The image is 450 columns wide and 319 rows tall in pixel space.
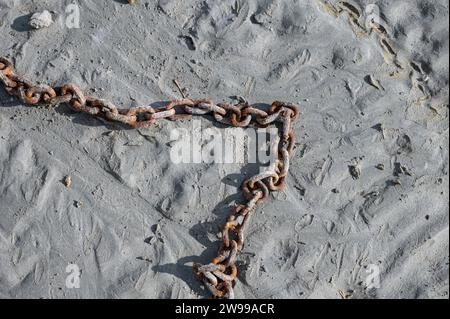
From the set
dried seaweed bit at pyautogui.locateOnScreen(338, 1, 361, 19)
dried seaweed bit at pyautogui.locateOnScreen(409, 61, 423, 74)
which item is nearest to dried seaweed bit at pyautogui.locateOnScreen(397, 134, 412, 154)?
dried seaweed bit at pyautogui.locateOnScreen(409, 61, 423, 74)

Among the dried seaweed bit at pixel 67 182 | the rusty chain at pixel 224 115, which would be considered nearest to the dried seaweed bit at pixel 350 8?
the rusty chain at pixel 224 115

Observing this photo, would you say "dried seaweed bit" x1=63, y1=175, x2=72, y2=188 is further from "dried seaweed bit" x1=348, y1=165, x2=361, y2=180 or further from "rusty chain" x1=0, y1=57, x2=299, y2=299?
"dried seaweed bit" x1=348, y1=165, x2=361, y2=180

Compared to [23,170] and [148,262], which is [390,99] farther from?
[23,170]

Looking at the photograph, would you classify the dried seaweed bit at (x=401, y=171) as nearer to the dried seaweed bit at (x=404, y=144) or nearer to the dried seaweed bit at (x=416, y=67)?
the dried seaweed bit at (x=404, y=144)

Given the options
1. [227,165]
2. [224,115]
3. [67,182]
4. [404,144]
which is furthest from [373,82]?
[67,182]

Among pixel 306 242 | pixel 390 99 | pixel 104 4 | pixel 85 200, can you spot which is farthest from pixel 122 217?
pixel 390 99

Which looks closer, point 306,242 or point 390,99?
point 306,242

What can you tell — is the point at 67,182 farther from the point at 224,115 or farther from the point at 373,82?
the point at 373,82
